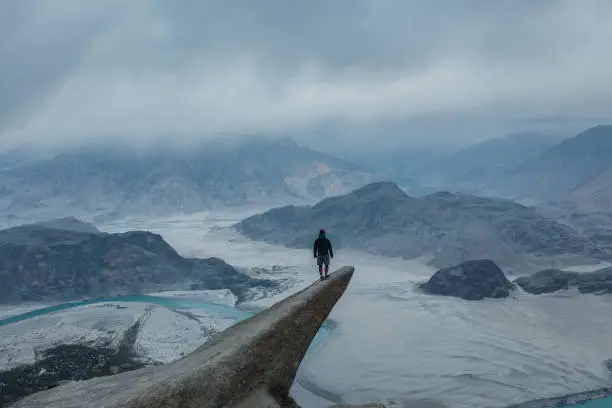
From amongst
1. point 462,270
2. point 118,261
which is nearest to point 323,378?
point 462,270

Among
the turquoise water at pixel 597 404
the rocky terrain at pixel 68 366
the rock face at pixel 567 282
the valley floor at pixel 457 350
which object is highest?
the rocky terrain at pixel 68 366

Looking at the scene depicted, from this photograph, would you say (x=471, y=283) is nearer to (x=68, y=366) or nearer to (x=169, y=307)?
(x=169, y=307)

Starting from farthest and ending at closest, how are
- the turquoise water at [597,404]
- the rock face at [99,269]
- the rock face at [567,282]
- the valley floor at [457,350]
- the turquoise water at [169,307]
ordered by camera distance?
the rock face at [99,269] → the rock face at [567,282] → the turquoise water at [169,307] → the valley floor at [457,350] → the turquoise water at [597,404]

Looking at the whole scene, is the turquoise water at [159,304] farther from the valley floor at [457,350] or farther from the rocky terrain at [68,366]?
the rocky terrain at [68,366]

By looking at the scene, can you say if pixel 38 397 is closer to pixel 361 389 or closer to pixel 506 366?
pixel 361 389

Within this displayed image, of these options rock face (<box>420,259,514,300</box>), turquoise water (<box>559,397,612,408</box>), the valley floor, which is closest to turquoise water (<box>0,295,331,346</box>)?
the valley floor

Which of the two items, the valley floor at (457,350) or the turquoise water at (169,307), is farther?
the turquoise water at (169,307)

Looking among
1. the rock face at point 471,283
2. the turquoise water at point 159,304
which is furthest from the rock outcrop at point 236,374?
the rock face at point 471,283
